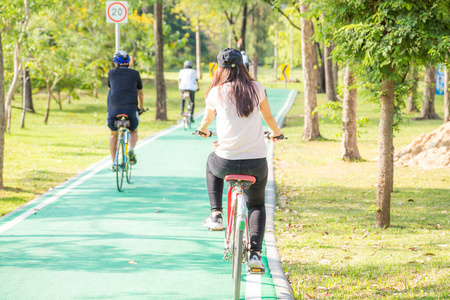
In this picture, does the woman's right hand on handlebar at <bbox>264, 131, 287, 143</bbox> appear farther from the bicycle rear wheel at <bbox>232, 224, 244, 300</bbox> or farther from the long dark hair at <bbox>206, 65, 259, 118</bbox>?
the bicycle rear wheel at <bbox>232, 224, 244, 300</bbox>

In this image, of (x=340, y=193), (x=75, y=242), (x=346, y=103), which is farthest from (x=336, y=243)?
(x=346, y=103)

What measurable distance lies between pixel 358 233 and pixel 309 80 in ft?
36.6

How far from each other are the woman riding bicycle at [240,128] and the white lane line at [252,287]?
16.7 inches

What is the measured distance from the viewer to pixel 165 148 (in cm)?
1655

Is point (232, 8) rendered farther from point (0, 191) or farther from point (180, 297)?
point (180, 297)

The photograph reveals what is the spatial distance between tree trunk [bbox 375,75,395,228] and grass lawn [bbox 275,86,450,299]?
15 centimetres

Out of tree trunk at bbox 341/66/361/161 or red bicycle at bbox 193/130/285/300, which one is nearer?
red bicycle at bbox 193/130/285/300

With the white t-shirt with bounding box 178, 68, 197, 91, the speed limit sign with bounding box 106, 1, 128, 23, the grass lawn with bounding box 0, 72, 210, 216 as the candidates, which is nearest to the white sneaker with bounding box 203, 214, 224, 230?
the grass lawn with bounding box 0, 72, 210, 216

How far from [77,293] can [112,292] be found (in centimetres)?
30

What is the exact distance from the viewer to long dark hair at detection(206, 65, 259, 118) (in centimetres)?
515

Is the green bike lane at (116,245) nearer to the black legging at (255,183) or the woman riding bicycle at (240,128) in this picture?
the black legging at (255,183)

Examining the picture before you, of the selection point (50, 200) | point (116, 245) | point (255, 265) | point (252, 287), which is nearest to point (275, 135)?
point (255, 265)

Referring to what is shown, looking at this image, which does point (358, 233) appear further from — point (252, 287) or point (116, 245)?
point (116, 245)

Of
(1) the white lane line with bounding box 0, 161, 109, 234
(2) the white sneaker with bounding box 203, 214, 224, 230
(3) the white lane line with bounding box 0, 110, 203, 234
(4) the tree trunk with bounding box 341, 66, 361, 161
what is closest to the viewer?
(2) the white sneaker with bounding box 203, 214, 224, 230
